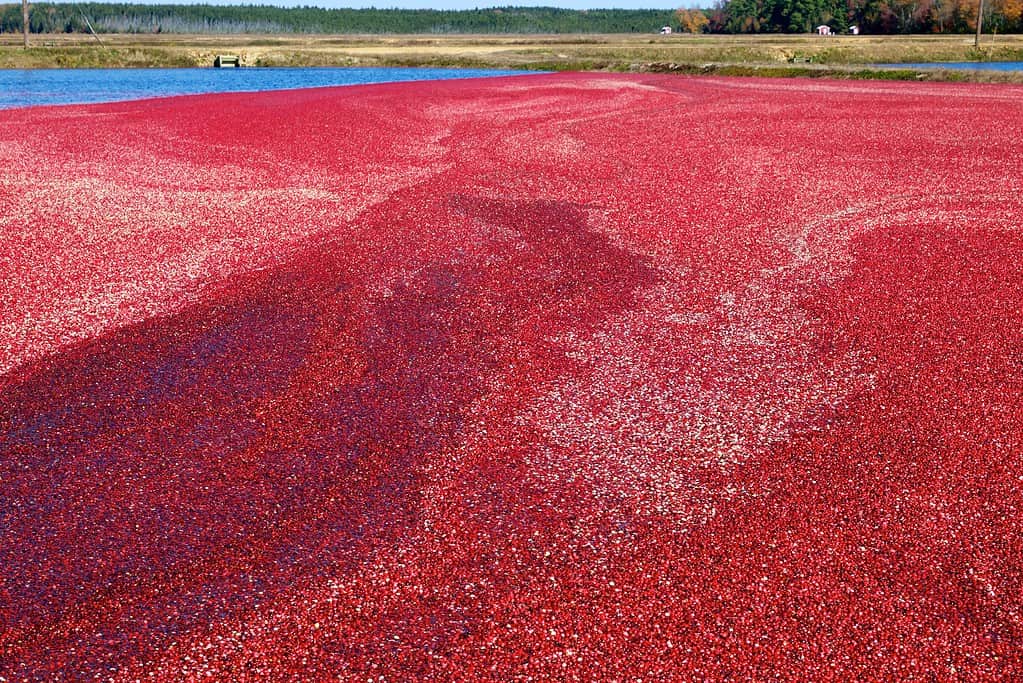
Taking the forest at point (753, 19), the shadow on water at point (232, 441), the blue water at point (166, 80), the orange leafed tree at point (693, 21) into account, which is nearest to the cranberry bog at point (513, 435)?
the shadow on water at point (232, 441)

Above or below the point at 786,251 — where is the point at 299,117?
above

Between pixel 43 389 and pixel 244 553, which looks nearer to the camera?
pixel 244 553

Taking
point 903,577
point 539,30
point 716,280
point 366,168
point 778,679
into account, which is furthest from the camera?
point 539,30

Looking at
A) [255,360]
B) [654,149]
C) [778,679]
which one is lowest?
[778,679]

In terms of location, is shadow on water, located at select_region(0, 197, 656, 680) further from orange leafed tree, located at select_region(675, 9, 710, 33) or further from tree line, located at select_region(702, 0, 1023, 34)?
orange leafed tree, located at select_region(675, 9, 710, 33)

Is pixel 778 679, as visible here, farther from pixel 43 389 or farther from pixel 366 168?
pixel 366 168

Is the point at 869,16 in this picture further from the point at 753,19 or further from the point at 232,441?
the point at 232,441

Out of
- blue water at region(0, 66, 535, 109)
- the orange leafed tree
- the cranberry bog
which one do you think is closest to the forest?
the orange leafed tree

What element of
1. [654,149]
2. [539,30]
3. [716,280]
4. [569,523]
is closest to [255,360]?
[569,523]
